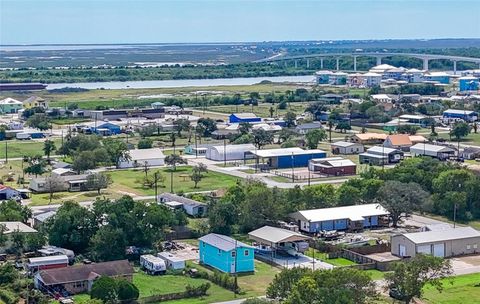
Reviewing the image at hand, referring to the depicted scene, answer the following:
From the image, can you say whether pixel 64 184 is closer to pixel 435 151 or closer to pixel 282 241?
pixel 282 241

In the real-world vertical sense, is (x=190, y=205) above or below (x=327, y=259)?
above

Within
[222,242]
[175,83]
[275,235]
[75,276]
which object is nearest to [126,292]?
[75,276]

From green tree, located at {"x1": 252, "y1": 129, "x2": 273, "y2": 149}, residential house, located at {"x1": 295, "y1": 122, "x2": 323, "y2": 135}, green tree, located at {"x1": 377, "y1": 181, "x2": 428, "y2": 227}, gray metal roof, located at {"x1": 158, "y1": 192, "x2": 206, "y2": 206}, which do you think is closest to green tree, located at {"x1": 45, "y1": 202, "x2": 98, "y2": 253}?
gray metal roof, located at {"x1": 158, "y1": 192, "x2": 206, "y2": 206}

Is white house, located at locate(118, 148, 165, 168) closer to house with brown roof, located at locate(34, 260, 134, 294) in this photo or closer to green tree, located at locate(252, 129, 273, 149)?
green tree, located at locate(252, 129, 273, 149)

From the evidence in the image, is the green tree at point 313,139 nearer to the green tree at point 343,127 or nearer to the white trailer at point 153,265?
the green tree at point 343,127

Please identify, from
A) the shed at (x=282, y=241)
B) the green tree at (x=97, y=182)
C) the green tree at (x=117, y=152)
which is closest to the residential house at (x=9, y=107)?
the green tree at (x=117, y=152)

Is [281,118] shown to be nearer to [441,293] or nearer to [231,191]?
[231,191]

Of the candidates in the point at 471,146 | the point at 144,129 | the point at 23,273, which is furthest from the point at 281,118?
the point at 23,273
